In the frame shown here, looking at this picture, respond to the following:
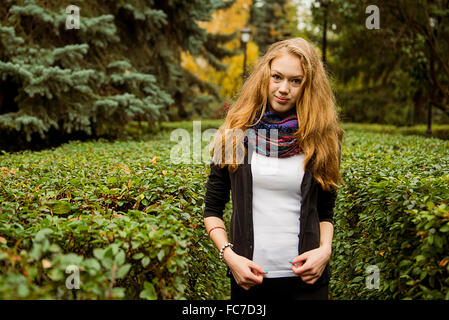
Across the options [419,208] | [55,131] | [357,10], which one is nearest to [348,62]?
[357,10]

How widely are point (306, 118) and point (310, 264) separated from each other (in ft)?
2.43

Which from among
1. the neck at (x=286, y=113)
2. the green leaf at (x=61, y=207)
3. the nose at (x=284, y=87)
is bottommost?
the green leaf at (x=61, y=207)

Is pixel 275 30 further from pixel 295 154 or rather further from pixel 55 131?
pixel 295 154

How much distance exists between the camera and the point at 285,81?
6.72ft

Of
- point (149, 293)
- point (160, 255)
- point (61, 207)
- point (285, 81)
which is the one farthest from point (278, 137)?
point (61, 207)

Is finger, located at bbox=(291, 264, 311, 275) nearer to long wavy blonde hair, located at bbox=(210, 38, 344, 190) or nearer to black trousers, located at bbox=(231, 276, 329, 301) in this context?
black trousers, located at bbox=(231, 276, 329, 301)

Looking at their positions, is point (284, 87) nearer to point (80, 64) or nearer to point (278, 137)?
point (278, 137)

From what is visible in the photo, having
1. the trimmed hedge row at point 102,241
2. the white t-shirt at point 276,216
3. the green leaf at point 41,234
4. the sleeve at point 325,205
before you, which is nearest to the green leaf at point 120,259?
the trimmed hedge row at point 102,241

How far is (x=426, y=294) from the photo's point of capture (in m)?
2.14

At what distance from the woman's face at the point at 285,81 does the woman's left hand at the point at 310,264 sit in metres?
0.76

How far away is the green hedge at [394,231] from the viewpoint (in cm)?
214

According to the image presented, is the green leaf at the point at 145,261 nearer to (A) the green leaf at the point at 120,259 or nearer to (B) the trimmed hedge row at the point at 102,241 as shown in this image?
(B) the trimmed hedge row at the point at 102,241

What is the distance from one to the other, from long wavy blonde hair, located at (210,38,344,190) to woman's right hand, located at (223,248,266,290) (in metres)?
0.45

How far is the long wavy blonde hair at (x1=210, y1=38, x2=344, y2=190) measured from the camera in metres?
2.04
